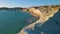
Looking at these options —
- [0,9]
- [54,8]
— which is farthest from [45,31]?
[0,9]

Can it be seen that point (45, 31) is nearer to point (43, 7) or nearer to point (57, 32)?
point (57, 32)

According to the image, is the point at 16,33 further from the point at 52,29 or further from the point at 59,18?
the point at 59,18

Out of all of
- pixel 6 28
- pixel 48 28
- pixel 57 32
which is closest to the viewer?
pixel 57 32

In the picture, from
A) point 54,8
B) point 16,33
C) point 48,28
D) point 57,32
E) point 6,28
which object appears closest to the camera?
point 57,32

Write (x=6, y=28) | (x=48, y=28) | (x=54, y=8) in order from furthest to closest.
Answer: (x=54, y=8)
(x=6, y=28)
(x=48, y=28)

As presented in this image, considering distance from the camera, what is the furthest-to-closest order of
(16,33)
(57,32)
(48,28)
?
(16,33) → (48,28) → (57,32)

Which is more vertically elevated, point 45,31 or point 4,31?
point 45,31

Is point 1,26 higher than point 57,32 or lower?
lower

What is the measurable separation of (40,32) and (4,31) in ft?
7.72

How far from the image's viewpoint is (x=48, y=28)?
7230 mm

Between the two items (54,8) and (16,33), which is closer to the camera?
(16,33)

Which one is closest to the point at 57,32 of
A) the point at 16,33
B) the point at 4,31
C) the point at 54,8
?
the point at 16,33

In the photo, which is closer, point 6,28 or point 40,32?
point 40,32

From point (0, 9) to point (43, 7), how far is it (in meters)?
3.90
